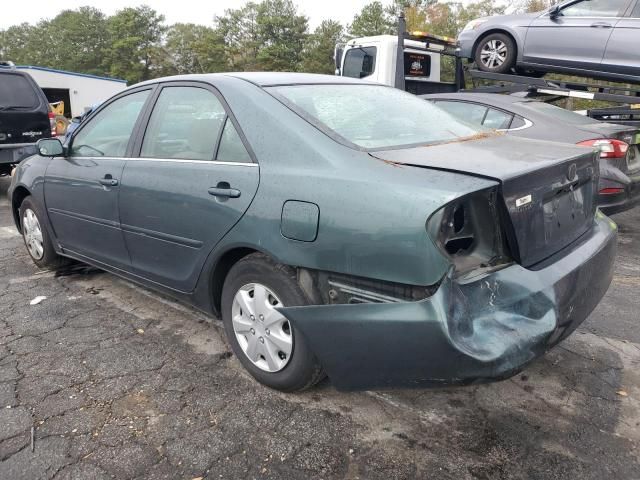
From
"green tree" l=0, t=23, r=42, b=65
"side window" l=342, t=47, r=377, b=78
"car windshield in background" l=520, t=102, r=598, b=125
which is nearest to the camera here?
"car windshield in background" l=520, t=102, r=598, b=125

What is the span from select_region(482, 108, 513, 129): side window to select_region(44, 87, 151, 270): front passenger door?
3.50 metres

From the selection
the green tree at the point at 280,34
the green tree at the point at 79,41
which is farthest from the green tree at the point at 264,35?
the green tree at the point at 79,41

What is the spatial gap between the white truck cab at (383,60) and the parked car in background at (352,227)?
6.11 metres

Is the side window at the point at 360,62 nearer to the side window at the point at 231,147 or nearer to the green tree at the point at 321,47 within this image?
the side window at the point at 231,147

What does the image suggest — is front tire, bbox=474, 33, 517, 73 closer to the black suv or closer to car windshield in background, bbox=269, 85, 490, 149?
car windshield in background, bbox=269, 85, 490, 149

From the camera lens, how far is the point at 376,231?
2.00 meters

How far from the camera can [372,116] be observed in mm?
2756

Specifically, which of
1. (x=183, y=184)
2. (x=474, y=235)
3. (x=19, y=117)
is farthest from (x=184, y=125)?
(x=19, y=117)

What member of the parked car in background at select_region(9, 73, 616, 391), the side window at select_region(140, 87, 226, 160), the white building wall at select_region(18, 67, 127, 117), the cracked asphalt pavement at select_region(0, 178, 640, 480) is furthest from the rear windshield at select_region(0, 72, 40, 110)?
the white building wall at select_region(18, 67, 127, 117)

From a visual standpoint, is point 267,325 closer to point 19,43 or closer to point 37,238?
point 37,238

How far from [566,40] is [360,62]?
365 cm

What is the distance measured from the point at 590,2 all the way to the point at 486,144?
17.8 ft

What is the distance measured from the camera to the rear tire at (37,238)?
4.32m

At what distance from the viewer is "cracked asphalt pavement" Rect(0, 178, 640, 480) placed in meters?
2.14
